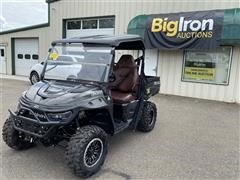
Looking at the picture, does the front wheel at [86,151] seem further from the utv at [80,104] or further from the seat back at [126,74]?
the seat back at [126,74]

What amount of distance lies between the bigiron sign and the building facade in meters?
0.80

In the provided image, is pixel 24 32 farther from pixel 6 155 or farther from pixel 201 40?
pixel 6 155

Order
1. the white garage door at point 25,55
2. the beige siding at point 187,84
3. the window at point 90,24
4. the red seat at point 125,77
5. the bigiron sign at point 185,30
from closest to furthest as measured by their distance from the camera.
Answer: the red seat at point 125,77, the bigiron sign at point 185,30, the beige siding at point 187,84, the window at point 90,24, the white garage door at point 25,55

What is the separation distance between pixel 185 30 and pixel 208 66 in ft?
5.71

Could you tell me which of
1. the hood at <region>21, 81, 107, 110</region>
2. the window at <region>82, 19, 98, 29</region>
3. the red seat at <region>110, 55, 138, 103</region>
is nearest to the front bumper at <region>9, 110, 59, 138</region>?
the hood at <region>21, 81, 107, 110</region>

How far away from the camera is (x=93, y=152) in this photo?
10.9 feet

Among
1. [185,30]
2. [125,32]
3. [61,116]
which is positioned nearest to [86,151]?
[61,116]

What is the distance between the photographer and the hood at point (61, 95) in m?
3.15

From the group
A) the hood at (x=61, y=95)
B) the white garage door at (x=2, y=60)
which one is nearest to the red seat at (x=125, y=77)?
the hood at (x=61, y=95)

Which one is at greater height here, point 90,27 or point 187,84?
point 90,27

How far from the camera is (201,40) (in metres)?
8.30

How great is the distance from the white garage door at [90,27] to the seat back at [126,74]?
6916 millimetres

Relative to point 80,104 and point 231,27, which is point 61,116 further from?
point 231,27

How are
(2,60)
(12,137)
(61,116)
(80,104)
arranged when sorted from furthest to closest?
(2,60)
(12,137)
(80,104)
(61,116)
